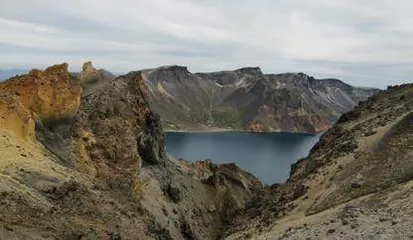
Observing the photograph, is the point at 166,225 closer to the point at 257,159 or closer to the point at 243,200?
the point at 243,200

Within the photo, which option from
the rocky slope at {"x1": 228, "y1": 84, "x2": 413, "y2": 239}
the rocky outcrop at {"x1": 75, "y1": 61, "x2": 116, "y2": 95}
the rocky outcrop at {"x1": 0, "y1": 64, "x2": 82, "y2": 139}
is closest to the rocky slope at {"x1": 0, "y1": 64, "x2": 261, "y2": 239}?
the rocky outcrop at {"x1": 0, "y1": 64, "x2": 82, "y2": 139}

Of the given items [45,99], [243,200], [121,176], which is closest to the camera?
[45,99]

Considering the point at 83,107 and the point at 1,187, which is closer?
the point at 1,187

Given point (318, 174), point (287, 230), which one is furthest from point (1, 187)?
point (318, 174)

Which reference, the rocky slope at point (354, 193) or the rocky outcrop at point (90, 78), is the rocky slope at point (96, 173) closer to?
the rocky outcrop at point (90, 78)

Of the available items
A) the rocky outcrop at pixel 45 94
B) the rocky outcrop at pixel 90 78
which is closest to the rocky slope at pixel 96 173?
the rocky outcrop at pixel 45 94

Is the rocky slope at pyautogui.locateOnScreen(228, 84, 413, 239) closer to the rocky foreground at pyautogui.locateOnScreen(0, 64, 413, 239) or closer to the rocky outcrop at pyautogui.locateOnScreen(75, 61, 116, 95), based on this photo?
the rocky foreground at pyautogui.locateOnScreen(0, 64, 413, 239)

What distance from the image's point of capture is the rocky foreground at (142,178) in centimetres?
3464

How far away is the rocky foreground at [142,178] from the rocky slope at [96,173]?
0.13 m

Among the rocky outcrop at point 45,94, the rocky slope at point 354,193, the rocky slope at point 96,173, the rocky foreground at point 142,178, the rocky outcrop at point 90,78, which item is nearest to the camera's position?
the rocky slope at point 96,173

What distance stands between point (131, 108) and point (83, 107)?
11184mm

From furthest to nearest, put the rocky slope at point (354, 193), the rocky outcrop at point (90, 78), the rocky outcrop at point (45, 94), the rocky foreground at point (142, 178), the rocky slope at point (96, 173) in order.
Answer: the rocky outcrop at point (90, 78)
the rocky outcrop at point (45, 94)
the rocky slope at point (354, 193)
the rocky foreground at point (142, 178)
the rocky slope at point (96, 173)

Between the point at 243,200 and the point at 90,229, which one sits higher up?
the point at 90,229

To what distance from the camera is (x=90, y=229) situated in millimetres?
34156
